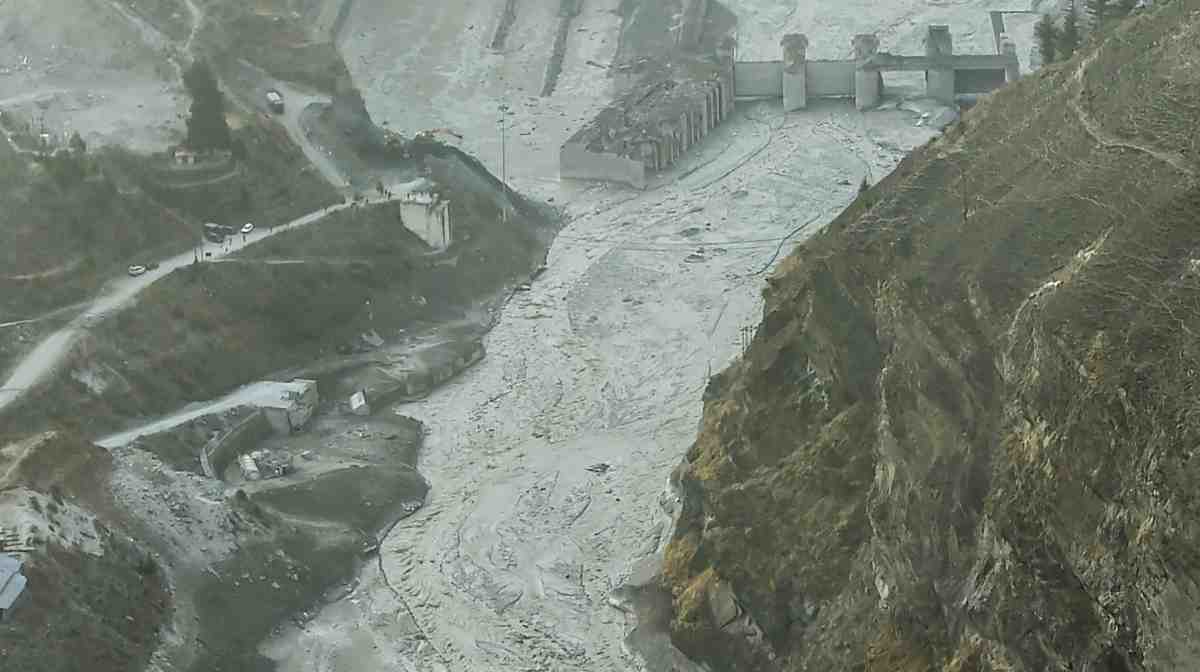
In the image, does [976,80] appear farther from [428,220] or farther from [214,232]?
[214,232]

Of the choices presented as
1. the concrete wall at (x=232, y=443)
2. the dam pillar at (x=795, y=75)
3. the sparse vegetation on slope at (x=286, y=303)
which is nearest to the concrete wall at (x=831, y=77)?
the dam pillar at (x=795, y=75)

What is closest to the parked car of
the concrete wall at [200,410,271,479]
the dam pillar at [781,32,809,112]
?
the concrete wall at [200,410,271,479]

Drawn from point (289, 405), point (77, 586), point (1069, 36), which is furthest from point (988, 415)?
point (1069, 36)

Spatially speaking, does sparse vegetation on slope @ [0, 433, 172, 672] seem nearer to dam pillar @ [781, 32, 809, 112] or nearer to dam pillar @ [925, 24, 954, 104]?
dam pillar @ [781, 32, 809, 112]

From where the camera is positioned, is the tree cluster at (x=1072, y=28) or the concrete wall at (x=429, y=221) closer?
the tree cluster at (x=1072, y=28)

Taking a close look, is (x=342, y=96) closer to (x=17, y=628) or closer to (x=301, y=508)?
(x=301, y=508)

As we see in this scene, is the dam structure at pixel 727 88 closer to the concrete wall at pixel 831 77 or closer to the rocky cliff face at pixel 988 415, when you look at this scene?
the concrete wall at pixel 831 77
